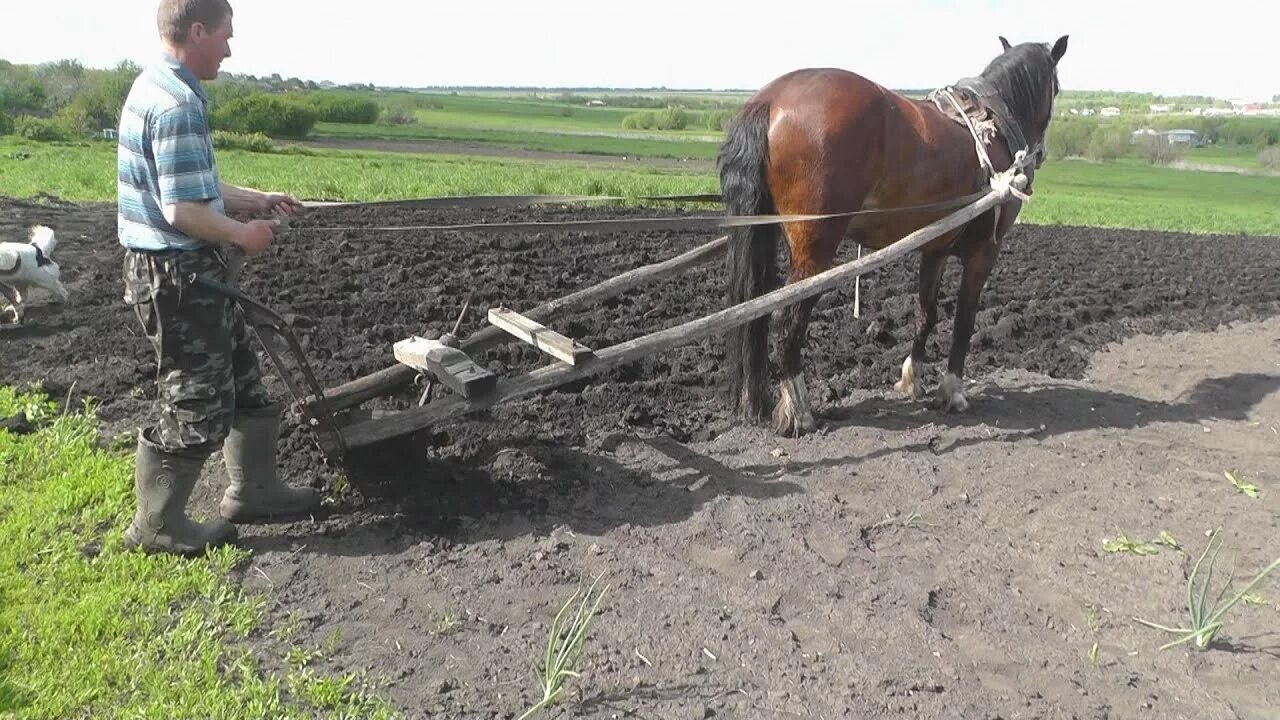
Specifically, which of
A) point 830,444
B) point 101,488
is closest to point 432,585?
point 101,488

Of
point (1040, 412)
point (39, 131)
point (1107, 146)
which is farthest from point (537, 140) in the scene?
point (1040, 412)

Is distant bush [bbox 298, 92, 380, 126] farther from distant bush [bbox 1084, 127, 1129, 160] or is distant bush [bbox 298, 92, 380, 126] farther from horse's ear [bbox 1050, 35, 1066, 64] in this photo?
horse's ear [bbox 1050, 35, 1066, 64]

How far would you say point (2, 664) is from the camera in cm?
279

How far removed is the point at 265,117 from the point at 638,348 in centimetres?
5242

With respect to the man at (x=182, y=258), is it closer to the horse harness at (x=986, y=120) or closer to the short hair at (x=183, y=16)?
the short hair at (x=183, y=16)

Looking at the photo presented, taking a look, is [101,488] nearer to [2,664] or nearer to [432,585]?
[2,664]

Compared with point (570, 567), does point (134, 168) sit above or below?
above

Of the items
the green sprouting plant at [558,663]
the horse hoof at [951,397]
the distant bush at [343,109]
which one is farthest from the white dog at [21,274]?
the distant bush at [343,109]

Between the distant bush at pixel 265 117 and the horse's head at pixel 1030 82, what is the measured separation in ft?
164

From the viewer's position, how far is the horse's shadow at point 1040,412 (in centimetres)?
539

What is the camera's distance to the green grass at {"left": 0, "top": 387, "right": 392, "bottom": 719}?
8.74ft

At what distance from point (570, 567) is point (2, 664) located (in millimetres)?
1919

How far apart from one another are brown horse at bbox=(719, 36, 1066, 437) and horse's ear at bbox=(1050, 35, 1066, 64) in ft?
1.23

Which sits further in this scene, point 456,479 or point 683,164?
point 683,164
